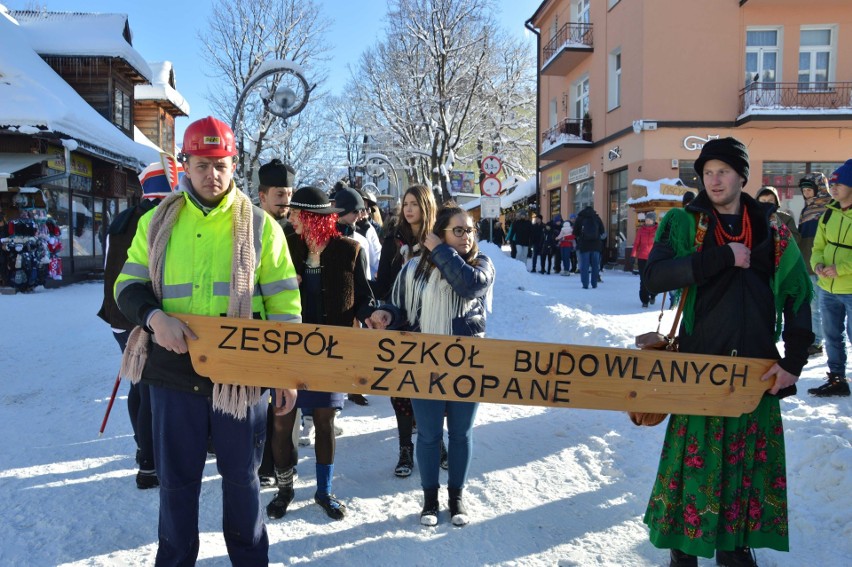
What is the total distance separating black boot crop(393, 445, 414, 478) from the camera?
4.20 metres

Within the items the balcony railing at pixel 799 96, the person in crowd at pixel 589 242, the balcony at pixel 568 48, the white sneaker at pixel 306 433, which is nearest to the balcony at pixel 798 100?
the balcony railing at pixel 799 96

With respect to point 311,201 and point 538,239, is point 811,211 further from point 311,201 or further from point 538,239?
point 538,239

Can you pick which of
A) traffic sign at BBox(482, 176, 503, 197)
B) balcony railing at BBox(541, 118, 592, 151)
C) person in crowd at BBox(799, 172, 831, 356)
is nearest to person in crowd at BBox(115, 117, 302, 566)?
person in crowd at BBox(799, 172, 831, 356)

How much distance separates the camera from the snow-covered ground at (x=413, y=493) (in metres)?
3.15

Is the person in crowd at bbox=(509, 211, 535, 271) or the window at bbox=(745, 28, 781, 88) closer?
the window at bbox=(745, 28, 781, 88)

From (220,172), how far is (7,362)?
647 cm

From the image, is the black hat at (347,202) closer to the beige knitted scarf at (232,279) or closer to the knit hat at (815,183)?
the beige knitted scarf at (232,279)

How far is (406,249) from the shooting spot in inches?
180

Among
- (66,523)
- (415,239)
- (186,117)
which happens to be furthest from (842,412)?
(186,117)

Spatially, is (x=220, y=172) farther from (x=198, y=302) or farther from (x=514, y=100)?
(x=514, y=100)

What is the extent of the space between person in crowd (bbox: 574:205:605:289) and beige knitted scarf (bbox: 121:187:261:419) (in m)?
12.3


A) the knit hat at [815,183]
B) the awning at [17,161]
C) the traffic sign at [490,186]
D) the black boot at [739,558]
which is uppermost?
the awning at [17,161]

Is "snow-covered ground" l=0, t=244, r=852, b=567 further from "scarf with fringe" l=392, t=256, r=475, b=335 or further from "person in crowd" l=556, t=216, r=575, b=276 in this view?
"person in crowd" l=556, t=216, r=575, b=276

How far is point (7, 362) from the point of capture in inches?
290
